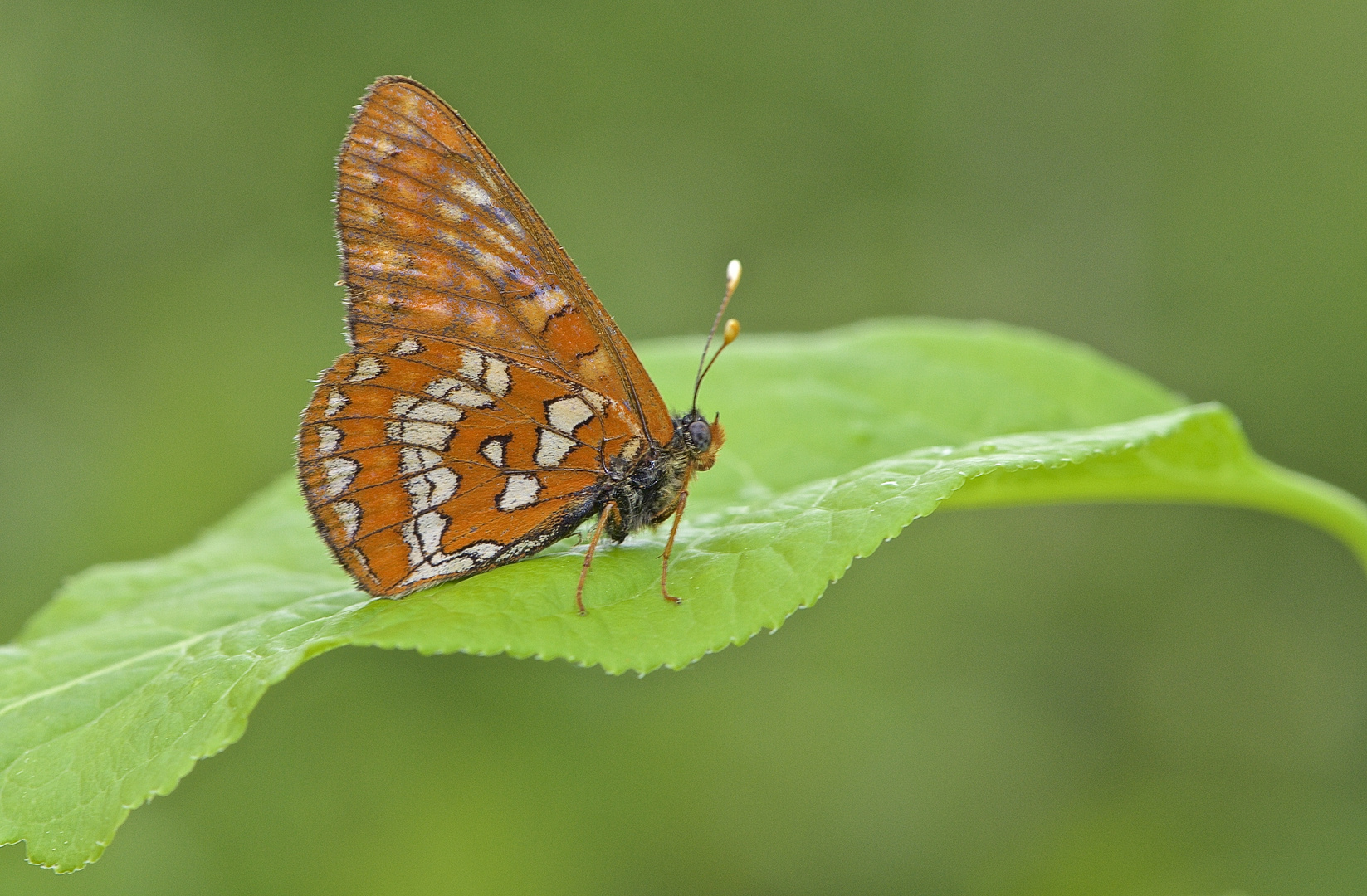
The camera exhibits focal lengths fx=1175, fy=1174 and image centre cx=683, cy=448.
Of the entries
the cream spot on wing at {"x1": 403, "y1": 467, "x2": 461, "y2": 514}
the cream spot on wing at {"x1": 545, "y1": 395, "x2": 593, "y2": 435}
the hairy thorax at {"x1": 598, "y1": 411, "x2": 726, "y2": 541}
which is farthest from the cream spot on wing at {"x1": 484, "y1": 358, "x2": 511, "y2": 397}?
the hairy thorax at {"x1": 598, "y1": 411, "x2": 726, "y2": 541}

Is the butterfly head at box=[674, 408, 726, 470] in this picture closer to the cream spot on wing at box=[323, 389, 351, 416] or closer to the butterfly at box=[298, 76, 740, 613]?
the butterfly at box=[298, 76, 740, 613]

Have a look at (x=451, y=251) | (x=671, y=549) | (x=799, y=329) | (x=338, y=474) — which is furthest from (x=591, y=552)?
(x=799, y=329)

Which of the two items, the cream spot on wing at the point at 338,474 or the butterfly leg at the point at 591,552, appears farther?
the cream spot on wing at the point at 338,474

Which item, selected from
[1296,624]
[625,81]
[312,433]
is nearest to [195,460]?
[625,81]

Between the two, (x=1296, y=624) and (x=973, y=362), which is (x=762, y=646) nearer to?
(x=1296, y=624)

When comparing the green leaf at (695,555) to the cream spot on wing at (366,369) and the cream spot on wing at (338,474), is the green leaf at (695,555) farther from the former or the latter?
the cream spot on wing at (366,369)

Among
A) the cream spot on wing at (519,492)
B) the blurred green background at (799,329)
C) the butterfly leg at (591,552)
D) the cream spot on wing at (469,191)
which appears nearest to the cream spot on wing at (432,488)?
the cream spot on wing at (519,492)

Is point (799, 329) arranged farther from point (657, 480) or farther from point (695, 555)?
point (695, 555)
